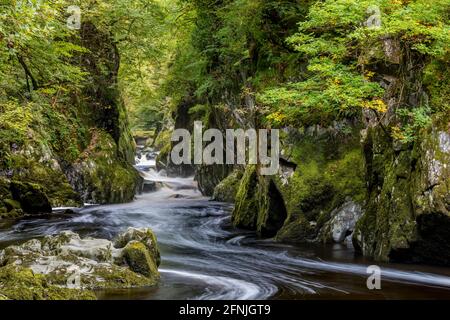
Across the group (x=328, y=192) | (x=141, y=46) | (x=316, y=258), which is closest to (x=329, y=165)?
(x=328, y=192)

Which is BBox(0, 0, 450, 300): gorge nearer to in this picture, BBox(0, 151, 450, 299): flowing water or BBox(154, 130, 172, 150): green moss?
BBox(0, 151, 450, 299): flowing water

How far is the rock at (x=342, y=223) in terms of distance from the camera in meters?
10.9

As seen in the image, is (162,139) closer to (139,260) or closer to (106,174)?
(106,174)

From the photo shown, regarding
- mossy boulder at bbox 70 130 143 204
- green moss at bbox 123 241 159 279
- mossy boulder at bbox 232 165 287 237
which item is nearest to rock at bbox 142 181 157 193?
mossy boulder at bbox 70 130 143 204

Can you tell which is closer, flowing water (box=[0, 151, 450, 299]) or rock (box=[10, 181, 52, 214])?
flowing water (box=[0, 151, 450, 299])

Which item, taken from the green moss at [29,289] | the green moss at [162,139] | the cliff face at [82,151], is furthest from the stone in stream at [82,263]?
the green moss at [162,139]

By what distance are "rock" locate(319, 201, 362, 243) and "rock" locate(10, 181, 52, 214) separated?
28.7 ft

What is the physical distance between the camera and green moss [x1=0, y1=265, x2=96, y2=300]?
5215 mm

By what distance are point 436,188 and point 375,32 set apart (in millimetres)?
2769

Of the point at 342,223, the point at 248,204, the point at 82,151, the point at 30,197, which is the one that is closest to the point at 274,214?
the point at 248,204

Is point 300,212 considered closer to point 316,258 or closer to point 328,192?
point 328,192

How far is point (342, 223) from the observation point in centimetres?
1102

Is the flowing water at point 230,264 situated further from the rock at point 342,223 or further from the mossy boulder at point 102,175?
the mossy boulder at point 102,175

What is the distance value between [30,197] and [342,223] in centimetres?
964
